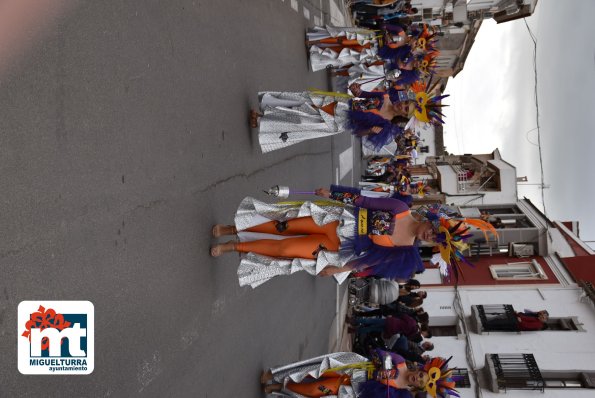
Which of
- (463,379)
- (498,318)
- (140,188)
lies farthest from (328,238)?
(498,318)

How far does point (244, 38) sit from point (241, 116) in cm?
117

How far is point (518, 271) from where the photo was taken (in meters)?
18.9

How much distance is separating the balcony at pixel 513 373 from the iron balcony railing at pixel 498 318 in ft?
4.22

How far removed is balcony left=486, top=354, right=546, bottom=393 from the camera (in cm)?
1253

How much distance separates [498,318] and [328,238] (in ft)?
36.4

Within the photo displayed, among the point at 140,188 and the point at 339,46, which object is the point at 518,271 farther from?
the point at 140,188

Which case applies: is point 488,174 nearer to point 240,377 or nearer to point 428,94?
point 428,94

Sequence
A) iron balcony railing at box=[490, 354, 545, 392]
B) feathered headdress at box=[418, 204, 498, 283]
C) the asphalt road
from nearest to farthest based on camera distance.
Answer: the asphalt road → feathered headdress at box=[418, 204, 498, 283] → iron balcony railing at box=[490, 354, 545, 392]

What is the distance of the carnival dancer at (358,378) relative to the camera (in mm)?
6500

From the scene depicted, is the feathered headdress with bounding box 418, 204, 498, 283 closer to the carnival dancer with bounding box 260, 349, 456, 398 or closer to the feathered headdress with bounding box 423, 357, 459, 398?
the feathered headdress with bounding box 423, 357, 459, 398

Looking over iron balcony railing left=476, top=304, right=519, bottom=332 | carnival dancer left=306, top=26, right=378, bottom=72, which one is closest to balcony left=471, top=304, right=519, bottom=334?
iron balcony railing left=476, top=304, right=519, bottom=332

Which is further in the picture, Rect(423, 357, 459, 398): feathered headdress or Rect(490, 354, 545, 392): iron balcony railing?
Rect(490, 354, 545, 392): iron balcony railing

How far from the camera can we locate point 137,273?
4516 mm

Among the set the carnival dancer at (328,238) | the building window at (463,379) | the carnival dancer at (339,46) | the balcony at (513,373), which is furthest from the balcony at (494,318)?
the carnival dancer at (328,238)
